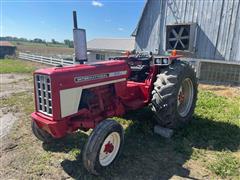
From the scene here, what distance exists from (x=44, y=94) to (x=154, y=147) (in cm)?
207

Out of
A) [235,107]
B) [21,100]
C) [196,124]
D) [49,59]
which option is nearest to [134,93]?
[196,124]

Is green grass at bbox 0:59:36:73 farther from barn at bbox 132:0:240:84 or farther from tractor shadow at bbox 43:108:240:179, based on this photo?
tractor shadow at bbox 43:108:240:179

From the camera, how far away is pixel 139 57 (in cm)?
486

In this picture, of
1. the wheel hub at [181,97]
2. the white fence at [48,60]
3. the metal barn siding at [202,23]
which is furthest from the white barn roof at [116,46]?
the wheel hub at [181,97]

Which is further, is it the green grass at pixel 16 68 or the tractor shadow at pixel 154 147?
the green grass at pixel 16 68

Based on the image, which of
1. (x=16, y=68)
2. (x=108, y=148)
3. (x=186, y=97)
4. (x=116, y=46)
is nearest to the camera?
(x=108, y=148)

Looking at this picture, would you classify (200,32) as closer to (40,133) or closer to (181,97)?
(181,97)

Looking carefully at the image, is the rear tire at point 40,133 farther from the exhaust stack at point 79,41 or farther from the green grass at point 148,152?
the exhaust stack at point 79,41

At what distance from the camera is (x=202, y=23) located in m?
9.63

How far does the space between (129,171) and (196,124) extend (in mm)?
2183

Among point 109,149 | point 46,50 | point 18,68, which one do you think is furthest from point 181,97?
Answer: point 46,50

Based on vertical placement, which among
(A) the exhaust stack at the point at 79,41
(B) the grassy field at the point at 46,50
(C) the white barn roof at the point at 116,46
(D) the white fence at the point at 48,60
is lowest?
(B) the grassy field at the point at 46,50

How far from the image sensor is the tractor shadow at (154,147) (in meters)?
3.38

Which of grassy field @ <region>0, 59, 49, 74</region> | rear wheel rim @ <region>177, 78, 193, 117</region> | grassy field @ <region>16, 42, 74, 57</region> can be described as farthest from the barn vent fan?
grassy field @ <region>16, 42, 74, 57</region>
